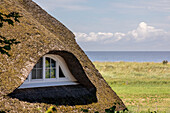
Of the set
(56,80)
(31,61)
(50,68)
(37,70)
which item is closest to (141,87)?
(56,80)

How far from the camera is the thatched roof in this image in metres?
8.28

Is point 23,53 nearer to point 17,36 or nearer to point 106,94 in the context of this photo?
point 17,36

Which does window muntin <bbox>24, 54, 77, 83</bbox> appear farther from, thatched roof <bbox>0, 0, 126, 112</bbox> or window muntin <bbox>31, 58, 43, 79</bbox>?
thatched roof <bbox>0, 0, 126, 112</bbox>

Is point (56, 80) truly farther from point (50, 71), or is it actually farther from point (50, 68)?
point (50, 68)

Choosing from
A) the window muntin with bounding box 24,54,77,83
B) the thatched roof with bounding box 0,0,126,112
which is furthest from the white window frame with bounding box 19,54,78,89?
the thatched roof with bounding box 0,0,126,112

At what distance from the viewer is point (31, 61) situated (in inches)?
333

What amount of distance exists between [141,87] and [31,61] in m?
21.0

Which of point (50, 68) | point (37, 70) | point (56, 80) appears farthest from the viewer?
point (56, 80)

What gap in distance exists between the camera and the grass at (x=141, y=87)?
1867 cm

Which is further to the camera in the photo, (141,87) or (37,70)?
(141,87)

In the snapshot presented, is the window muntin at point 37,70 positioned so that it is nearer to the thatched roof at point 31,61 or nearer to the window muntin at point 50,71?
the window muntin at point 50,71

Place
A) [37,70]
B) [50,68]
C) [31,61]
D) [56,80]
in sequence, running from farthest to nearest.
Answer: [56,80] < [50,68] < [37,70] < [31,61]

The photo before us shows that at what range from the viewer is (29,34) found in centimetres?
933

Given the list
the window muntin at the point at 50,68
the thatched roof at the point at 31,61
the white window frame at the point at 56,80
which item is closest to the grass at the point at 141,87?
the thatched roof at the point at 31,61
